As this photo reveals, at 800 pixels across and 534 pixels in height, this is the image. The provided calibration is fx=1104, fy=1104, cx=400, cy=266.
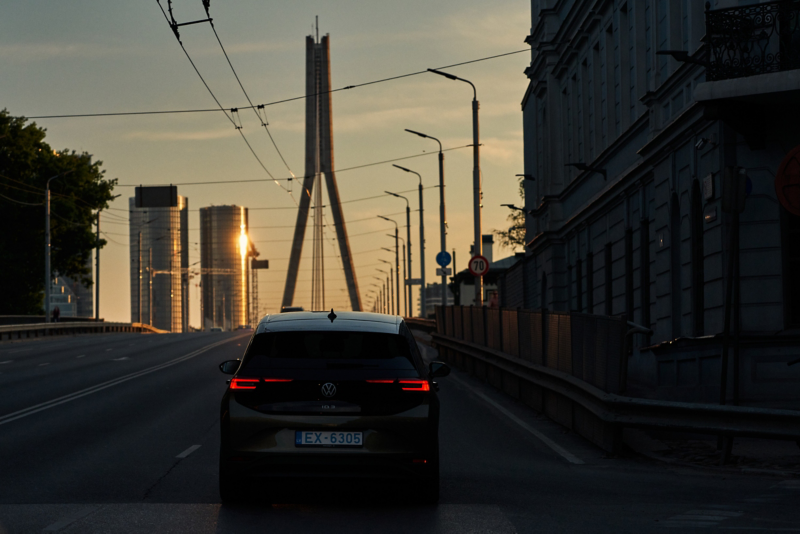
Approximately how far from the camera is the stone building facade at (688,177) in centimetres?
1677

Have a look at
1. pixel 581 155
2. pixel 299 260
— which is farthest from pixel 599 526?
pixel 299 260

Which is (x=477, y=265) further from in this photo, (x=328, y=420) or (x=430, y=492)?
(x=328, y=420)

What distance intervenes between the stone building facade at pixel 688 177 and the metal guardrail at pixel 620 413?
5.72 ft

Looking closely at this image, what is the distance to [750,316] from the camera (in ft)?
55.6

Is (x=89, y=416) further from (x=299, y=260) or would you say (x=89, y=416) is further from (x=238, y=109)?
(x=299, y=260)

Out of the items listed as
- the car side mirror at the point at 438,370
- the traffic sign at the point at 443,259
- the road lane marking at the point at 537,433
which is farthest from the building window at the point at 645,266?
the traffic sign at the point at 443,259

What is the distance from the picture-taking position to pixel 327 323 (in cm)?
917

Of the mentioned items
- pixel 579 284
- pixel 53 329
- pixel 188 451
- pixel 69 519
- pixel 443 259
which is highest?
pixel 443 259

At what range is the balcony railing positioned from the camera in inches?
655

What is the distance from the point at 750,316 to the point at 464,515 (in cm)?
982

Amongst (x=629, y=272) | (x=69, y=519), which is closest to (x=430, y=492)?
(x=69, y=519)

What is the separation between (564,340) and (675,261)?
19.5 ft

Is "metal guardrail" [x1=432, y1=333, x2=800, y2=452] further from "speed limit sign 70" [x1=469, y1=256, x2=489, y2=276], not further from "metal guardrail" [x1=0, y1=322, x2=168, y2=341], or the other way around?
"metal guardrail" [x1=0, y1=322, x2=168, y2=341]

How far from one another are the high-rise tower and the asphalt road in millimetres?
64494
